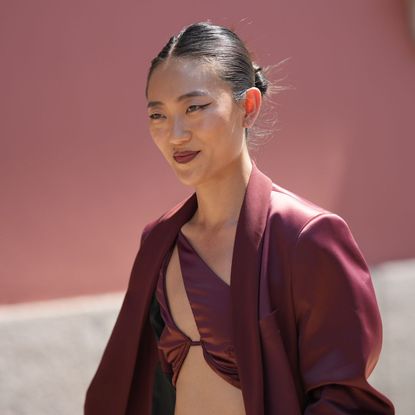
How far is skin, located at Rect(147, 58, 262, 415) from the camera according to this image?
2.20 metres

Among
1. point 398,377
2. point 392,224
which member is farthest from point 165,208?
point 398,377

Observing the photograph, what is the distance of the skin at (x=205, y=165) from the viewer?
220 centimetres

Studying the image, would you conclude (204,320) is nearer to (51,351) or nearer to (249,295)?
(249,295)

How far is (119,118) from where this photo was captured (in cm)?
392

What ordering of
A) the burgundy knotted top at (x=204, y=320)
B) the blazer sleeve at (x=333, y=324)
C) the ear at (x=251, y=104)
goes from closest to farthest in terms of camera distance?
the blazer sleeve at (x=333, y=324), the burgundy knotted top at (x=204, y=320), the ear at (x=251, y=104)

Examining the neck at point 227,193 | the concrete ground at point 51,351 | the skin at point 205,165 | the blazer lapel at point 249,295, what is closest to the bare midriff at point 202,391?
the skin at point 205,165

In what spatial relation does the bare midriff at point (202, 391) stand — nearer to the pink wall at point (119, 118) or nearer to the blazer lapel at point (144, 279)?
the blazer lapel at point (144, 279)

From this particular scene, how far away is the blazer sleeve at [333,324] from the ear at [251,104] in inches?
14.3

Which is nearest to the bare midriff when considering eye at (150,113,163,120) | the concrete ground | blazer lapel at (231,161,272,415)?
blazer lapel at (231,161,272,415)

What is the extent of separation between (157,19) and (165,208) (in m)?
0.87

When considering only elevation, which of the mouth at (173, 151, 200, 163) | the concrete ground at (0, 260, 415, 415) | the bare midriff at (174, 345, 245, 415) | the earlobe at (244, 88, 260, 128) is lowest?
the concrete ground at (0, 260, 415, 415)

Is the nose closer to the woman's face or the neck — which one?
the woman's face

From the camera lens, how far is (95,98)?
3.86 metres

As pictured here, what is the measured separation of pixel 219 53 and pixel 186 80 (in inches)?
4.9
